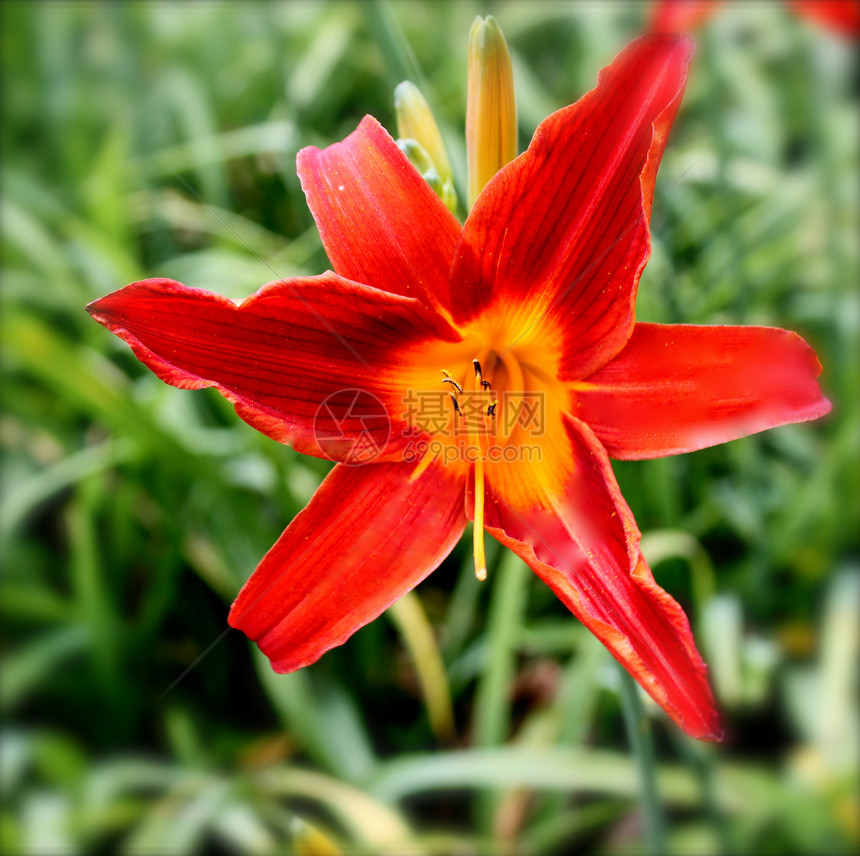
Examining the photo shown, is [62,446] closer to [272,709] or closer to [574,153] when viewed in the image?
[272,709]

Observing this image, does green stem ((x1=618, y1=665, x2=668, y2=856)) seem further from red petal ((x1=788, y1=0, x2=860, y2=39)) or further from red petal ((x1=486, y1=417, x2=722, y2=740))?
red petal ((x1=788, y1=0, x2=860, y2=39))

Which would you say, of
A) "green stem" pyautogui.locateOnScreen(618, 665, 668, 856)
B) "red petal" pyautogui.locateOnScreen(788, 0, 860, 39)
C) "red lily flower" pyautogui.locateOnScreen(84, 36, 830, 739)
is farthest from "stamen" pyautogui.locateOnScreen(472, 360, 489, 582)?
"red petal" pyautogui.locateOnScreen(788, 0, 860, 39)

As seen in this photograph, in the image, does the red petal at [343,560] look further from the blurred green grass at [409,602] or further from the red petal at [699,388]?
the blurred green grass at [409,602]

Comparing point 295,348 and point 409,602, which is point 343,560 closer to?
point 295,348

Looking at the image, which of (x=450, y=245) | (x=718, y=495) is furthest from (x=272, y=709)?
(x=450, y=245)

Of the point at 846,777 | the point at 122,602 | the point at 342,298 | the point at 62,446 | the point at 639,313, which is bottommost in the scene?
the point at 846,777

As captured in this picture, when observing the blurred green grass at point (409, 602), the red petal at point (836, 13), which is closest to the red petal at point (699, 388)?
the blurred green grass at point (409, 602)
